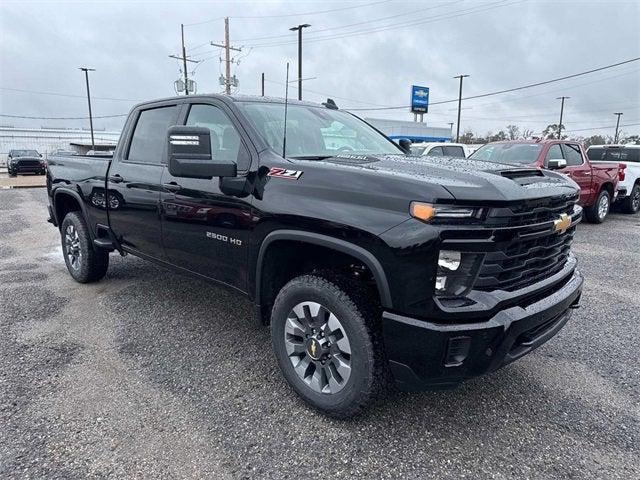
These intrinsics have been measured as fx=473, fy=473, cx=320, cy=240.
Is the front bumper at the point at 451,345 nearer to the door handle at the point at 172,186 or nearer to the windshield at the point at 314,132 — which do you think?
the windshield at the point at 314,132

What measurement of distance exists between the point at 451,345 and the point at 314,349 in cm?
84

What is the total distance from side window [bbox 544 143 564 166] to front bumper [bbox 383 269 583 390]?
7.75m

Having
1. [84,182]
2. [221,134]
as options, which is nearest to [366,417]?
[221,134]

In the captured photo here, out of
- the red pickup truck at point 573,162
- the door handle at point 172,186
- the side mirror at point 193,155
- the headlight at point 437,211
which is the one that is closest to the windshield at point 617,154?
the red pickup truck at point 573,162

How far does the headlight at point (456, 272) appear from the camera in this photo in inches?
90.9

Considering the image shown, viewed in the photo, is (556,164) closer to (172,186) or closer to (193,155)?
(172,186)

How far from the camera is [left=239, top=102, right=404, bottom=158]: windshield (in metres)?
3.29

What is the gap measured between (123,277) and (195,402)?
319 cm

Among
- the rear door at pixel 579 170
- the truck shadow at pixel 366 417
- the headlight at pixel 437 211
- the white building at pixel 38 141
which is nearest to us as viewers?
the headlight at pixel 437 211

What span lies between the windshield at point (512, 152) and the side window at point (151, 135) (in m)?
6.68

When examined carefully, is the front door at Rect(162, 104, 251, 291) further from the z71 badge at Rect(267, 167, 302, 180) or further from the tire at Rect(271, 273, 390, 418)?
the tire at Rect(271, 273, 390, 418)

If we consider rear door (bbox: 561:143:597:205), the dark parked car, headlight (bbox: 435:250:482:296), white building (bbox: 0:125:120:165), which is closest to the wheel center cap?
headlight (bbox: 435:250:482:296)

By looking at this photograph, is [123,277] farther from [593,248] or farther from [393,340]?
[593,248]

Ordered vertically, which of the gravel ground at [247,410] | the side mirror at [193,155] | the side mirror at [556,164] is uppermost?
the side mirror at [193,155]
